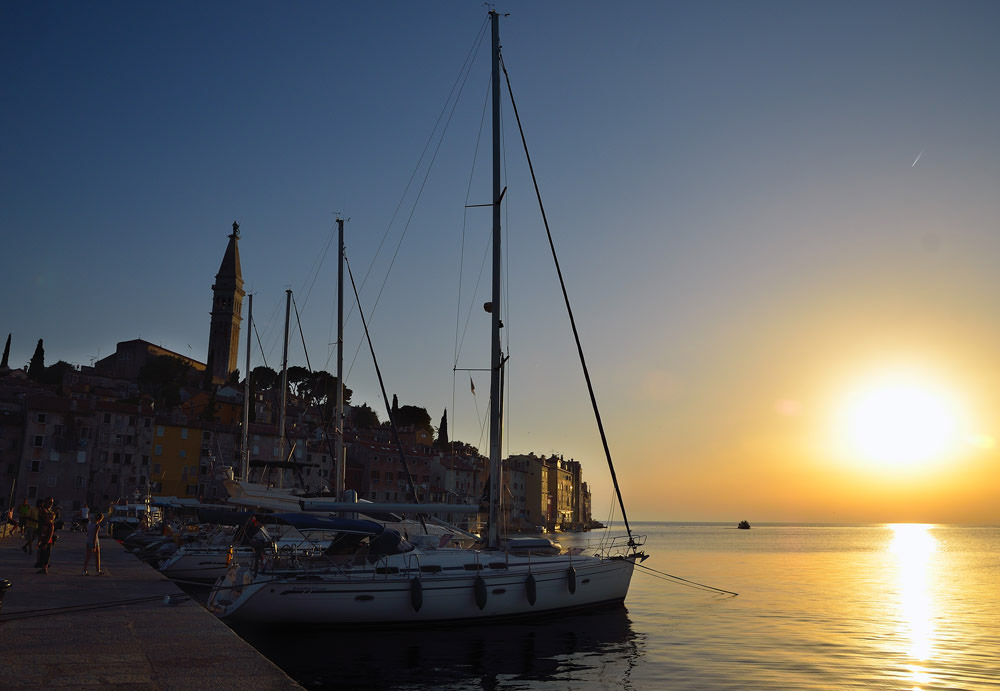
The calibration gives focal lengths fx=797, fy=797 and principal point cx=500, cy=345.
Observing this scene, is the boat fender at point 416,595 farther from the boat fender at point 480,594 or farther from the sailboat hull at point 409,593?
the boat fender at point 480,594

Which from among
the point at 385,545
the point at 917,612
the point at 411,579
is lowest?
the point at 917,612

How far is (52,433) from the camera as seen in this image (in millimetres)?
73375

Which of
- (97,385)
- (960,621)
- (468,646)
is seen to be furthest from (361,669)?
(97,385)

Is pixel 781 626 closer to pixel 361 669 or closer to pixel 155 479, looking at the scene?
pixel 361 669

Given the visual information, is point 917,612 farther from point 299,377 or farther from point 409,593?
point 299,377

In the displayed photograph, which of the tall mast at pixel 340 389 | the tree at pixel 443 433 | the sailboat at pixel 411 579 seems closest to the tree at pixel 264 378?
the tree at pixel 443 433

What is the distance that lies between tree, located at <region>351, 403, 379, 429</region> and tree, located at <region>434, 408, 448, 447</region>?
1046cm

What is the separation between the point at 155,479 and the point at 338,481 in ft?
188

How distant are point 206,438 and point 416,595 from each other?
72.6 metres

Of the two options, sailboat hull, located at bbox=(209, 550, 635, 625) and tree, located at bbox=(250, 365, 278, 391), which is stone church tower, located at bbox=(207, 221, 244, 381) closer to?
tree, located at bbox=(250, 365, 278, 391)

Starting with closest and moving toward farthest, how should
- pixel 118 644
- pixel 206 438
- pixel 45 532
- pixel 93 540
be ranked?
pixel 118 644
pixel 45 532
pixel 93 540
pixel 206 438

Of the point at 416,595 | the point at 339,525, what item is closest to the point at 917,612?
the point at 416,595

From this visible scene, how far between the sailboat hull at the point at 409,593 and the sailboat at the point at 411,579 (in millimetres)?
23

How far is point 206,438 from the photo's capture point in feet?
280
